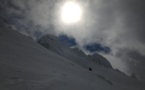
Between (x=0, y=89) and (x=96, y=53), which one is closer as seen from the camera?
(x=0, y=89)

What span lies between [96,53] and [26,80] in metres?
142

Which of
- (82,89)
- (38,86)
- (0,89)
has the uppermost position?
(82,89)

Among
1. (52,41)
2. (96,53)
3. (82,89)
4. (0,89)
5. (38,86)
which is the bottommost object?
(0,89)

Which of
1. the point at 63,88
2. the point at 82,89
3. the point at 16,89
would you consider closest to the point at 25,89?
the point at 16,89

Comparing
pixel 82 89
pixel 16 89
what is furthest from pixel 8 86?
pixel 82 89

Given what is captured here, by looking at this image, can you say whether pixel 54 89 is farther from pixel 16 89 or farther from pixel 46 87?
pixel 16 89

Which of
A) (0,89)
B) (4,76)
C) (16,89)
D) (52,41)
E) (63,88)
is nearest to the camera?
(0,89)

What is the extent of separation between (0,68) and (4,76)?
1594 mm

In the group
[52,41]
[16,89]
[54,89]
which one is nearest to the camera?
[16,89]

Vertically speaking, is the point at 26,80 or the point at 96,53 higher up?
the point at 96,53

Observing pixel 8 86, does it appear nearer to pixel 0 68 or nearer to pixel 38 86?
pixel 38 86

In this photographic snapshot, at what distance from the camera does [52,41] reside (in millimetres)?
107188

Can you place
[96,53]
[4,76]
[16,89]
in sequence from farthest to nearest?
[96,53], [4,76], [16,89]

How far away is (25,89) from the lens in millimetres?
9859
